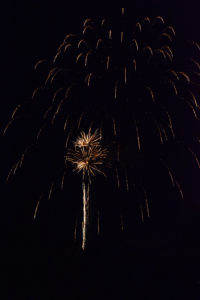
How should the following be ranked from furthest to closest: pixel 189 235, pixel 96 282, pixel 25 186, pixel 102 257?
1. pixel 25 186
2. pixel 189 235
3. pixel 102 257
4. pixel 96 282

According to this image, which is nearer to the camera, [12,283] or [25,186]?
[12,283]

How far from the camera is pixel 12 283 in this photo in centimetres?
821

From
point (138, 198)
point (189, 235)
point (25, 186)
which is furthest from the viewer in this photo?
point (25, 186)

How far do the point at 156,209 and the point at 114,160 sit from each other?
8.44 feet

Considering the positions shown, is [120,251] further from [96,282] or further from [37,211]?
[37,211]

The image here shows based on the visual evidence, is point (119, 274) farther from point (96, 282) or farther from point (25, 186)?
point (25, 186)

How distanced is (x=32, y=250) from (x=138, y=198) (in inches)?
140

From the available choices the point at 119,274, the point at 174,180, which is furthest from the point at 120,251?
the point at 174,180

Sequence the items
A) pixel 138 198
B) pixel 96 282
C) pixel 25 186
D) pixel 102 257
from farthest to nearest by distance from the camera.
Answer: pixel 25 186 → pixel 138 198 → pixel 102 257 → pixel 96 282

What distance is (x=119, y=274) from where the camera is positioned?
846 cm

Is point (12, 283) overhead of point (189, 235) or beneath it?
beneath

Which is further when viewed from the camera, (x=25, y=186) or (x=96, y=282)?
(x=25, y=186)

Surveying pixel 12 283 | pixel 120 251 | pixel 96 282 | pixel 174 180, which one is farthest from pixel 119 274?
pixel 174 180

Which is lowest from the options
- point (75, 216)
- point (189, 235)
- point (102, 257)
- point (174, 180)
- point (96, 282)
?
point (96, 282)
